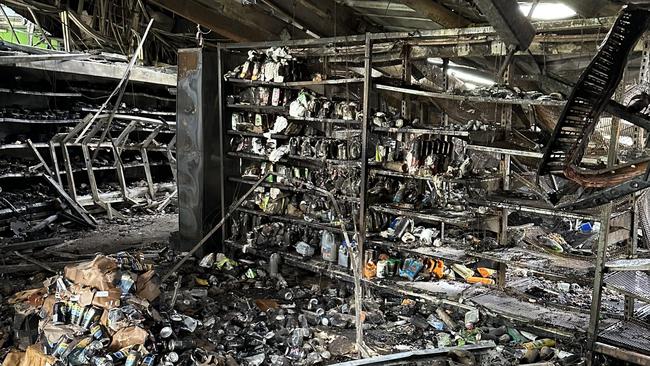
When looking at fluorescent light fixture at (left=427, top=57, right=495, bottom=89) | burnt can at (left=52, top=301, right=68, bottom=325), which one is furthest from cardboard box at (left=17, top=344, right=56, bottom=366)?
fluorescent light fixture at (left=427, top=57, right=495, bottom=89)

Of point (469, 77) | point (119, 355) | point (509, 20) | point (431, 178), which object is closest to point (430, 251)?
point (431, 178)

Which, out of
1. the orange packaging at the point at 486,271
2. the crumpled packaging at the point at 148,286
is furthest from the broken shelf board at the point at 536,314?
the crumpled packaging at the point at 148,286

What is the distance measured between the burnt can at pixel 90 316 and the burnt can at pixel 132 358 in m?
0.49

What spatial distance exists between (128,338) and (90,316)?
386 millimetres

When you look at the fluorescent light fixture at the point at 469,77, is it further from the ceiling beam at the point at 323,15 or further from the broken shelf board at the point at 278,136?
the broken shelf board at the point at 278,136

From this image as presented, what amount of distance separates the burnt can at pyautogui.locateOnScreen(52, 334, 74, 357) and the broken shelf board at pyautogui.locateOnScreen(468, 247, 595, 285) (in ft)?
10.3

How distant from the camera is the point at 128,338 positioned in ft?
12.3

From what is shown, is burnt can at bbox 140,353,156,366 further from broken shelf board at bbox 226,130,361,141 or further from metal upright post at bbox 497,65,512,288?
metal upright post at bbox 497,65,512,288

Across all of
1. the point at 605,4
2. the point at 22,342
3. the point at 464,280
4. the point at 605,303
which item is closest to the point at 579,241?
the point at 605,303

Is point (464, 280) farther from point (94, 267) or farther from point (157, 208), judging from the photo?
point (157, 208)

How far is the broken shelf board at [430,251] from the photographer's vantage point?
4496mm

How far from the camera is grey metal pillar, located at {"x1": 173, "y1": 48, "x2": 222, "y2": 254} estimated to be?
6039mm

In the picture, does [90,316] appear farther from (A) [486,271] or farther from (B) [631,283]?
(B) [631,283]

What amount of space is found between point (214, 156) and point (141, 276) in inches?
83.8
